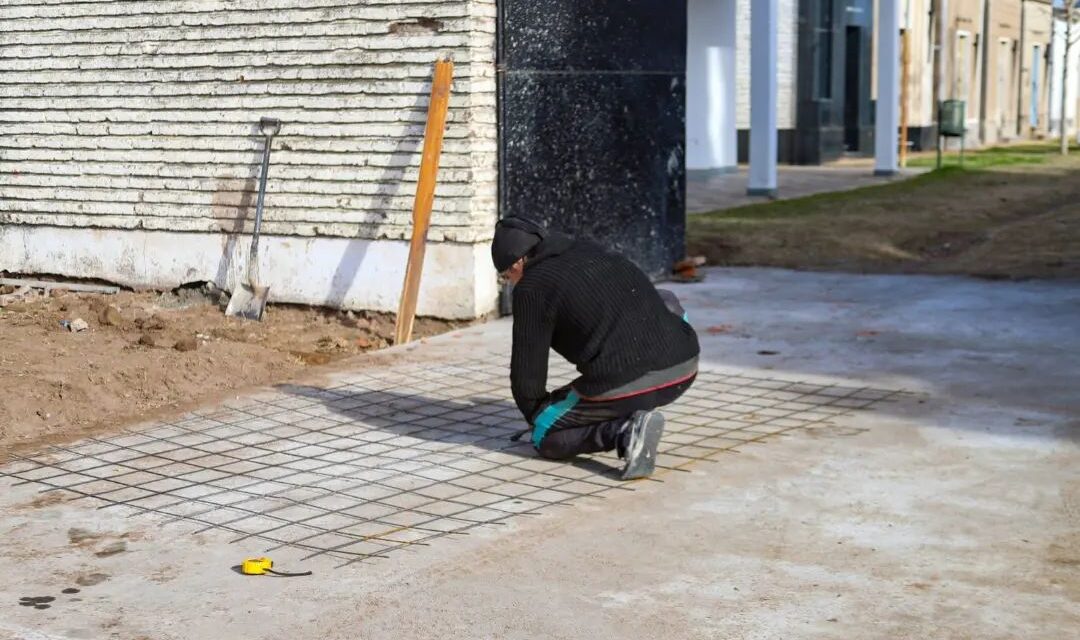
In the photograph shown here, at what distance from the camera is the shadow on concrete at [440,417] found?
22.4ft

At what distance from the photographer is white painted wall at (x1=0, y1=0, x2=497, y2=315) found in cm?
998

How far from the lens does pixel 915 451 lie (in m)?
6.47

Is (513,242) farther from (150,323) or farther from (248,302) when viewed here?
(248,302)

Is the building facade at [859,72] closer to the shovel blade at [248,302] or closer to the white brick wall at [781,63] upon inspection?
the white brick wall at [781,63]

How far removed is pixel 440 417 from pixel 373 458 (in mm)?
877

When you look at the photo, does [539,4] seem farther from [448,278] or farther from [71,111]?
[71,111]

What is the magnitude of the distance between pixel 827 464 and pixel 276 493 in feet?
7.95

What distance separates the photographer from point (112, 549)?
5.23 metres

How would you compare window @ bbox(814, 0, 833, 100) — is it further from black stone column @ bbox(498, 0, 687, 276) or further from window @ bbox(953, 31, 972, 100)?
black stone column @ bbox(498, 0, 687, 276)

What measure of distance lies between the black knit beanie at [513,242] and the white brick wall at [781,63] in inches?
801

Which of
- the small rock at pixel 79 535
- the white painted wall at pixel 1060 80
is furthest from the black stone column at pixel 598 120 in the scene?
the white painted wall at pixel 1060 80

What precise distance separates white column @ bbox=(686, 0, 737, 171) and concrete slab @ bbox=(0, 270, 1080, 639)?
50.8 feet

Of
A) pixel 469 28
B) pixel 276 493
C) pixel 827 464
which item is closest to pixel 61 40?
pixel 469 28

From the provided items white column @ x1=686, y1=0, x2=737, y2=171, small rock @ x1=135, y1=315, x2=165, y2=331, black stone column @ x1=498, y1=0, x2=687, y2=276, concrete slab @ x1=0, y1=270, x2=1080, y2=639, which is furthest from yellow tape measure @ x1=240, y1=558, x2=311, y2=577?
white column @ x1=686, y1=0, x2=737, y2=171
